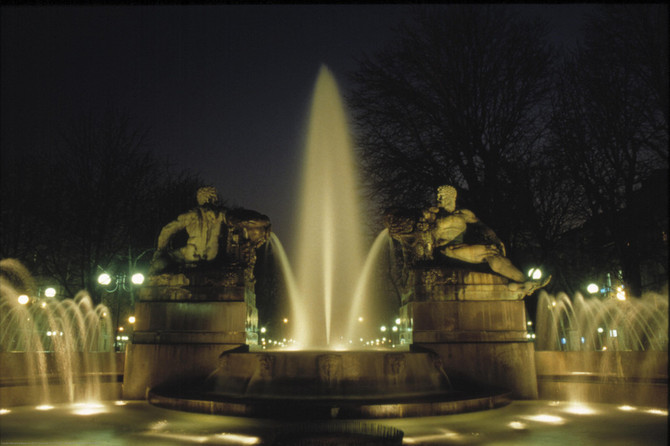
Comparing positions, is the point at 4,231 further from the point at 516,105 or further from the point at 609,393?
the point at 609,393

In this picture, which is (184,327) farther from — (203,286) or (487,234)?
(487,234)

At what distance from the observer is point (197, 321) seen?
38.6 ft

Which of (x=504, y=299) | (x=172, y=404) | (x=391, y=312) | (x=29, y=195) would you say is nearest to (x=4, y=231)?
(x=29, y=195)

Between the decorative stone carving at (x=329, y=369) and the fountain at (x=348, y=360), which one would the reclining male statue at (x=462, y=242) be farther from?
the decorative stone carving at (x=329, y=369)

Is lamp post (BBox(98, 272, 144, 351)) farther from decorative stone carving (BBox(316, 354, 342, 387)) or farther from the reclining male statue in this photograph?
the reclining male statue

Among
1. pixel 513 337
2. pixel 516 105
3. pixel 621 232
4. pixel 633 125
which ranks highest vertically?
pixel 516 105

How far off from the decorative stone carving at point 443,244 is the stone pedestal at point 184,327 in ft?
11.9

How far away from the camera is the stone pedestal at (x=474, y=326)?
11.5 m

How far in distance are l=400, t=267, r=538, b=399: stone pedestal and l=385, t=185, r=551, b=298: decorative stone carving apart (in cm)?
13

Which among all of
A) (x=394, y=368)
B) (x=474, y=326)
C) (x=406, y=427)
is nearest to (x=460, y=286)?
(x=474, y=326)

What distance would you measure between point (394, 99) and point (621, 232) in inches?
354

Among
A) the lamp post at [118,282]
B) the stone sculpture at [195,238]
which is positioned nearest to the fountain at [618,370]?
the stone sculpture at [195,238]

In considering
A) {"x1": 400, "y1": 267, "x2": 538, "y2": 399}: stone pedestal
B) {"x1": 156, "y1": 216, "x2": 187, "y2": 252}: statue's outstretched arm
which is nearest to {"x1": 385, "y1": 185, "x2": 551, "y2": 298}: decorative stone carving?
{"x1": 400, "y1": 267, "x2": 538, "y2": 399}: stone pedestal

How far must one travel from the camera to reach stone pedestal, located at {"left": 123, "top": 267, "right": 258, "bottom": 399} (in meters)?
11.5
